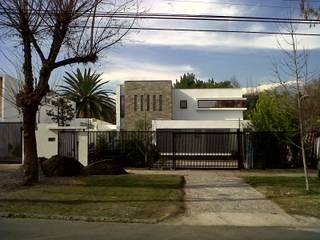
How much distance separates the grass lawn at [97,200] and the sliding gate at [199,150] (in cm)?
981

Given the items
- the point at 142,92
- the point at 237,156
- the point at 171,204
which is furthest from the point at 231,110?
the point at 171,204

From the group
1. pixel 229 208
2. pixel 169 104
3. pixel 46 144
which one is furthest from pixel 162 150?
pixel 169 104

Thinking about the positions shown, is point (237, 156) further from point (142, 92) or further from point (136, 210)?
point (142, 92)

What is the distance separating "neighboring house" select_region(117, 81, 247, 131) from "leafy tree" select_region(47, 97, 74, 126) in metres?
5.73

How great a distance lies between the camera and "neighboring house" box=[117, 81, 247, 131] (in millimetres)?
53312

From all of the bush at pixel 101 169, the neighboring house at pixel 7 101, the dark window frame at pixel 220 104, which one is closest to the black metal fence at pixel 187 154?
the bush at pixel 101 169

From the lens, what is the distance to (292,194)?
55.5 ft

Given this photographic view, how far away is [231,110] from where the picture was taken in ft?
184

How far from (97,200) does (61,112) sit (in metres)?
35.1

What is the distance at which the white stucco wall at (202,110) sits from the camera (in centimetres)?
5566

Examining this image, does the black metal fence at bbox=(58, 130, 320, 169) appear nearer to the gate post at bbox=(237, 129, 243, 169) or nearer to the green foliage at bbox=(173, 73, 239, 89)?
the gate post at bbox=(237, 129, 243, 169)

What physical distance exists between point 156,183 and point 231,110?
37.5 metres

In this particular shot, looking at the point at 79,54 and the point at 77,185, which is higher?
the point at 79,54

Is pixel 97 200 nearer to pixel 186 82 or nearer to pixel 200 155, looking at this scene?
pixel 200 155
